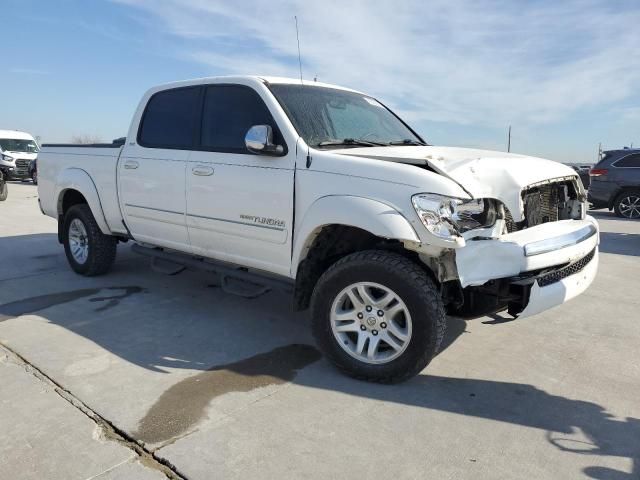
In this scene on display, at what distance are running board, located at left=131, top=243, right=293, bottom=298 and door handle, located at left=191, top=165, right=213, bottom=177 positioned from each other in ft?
2.62

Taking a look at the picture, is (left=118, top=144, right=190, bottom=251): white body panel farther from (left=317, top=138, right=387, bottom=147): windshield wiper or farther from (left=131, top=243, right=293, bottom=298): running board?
(left=317, top=138, right=387, bottom=147): windshield wiper

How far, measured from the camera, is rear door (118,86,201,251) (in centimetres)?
449

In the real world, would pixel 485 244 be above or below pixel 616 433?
above

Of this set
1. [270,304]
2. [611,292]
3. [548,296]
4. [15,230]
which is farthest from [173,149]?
[15,230]

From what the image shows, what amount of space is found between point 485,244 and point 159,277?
4.14 m

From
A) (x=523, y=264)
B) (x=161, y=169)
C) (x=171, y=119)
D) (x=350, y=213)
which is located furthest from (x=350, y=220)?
(x=171, y=119)

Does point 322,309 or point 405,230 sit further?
point 322,309

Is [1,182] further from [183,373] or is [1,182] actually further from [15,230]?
[183,373]

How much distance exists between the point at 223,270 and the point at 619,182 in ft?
37.2

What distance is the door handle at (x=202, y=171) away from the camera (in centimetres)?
414

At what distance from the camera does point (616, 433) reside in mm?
2764

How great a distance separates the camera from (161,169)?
4594 millimetres

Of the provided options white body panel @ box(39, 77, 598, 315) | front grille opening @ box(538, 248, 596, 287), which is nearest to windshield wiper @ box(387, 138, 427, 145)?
white body panel @ box(39, 77, 598, 315)

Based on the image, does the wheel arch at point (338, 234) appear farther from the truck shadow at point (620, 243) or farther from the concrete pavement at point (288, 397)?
the truck shadow at point (620, 243)
